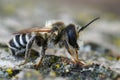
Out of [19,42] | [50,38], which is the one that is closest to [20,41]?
[19,42]

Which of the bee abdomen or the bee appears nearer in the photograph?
the bee

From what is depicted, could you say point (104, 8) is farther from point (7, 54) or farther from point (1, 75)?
point (1, 75)

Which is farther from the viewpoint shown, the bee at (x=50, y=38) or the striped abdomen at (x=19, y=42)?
the striped abdomen at (x=19, y=42)

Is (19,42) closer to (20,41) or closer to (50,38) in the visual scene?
(20,41)

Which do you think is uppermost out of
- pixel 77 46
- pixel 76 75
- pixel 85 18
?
pixel 85 18

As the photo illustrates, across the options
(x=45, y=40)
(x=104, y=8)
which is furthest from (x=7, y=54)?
(x=104, y=8)

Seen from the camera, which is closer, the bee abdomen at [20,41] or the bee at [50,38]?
the bee at [50,38]
